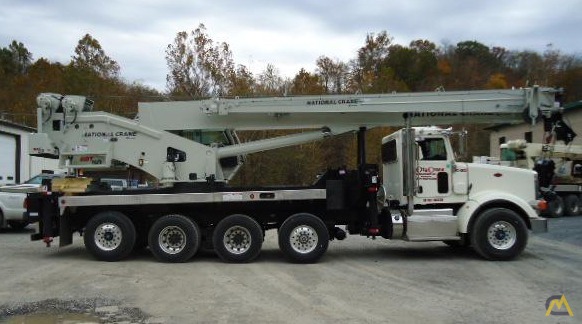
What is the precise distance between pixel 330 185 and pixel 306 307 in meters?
4.19

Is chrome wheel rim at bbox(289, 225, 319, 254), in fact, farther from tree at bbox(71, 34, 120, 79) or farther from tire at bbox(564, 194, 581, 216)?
tree at bbox(71, 34, 120, 79)

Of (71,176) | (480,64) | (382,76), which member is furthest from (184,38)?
(480,64)

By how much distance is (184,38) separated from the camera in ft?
126

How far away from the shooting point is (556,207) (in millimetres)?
24766

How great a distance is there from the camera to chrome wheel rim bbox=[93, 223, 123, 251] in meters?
11.7

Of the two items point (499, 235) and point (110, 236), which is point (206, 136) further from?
point (499, 235)

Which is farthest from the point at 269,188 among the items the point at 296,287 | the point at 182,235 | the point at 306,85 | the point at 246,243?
the point at 306,85

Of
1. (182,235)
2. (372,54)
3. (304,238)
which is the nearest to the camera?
(304,238)

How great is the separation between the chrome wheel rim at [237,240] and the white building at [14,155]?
17942mm

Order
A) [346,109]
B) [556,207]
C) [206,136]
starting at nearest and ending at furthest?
[346,109]
[206,136]
[556,207]

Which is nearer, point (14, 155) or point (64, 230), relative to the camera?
point (64, 230)

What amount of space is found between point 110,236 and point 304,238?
386cm

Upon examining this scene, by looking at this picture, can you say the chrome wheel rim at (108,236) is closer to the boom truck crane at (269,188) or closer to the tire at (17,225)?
the boom truck crane at (269,188)

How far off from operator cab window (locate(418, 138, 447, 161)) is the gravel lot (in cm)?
210
